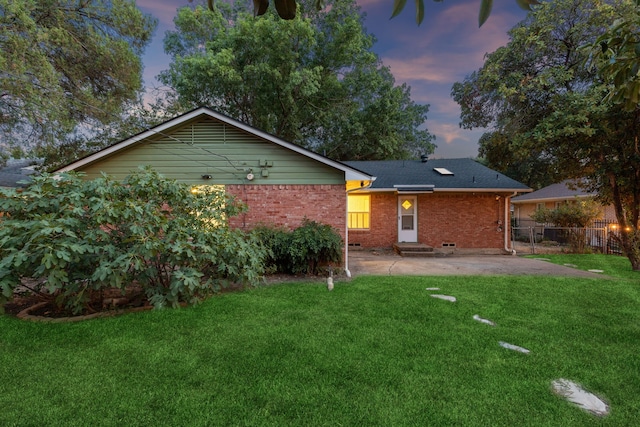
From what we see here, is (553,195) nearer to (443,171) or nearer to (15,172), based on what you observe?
(443,171)

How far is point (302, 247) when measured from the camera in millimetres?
7207

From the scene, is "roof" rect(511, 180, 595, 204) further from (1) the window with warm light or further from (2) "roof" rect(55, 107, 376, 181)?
(2) "roof" rect(55, 107, 376, 181)

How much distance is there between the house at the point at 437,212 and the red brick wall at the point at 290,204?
4.25 metres

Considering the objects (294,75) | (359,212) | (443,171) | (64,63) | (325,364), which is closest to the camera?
(325,364)

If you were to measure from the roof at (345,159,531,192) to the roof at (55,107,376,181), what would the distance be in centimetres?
438

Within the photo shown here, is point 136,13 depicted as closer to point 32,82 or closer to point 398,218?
point 32,82

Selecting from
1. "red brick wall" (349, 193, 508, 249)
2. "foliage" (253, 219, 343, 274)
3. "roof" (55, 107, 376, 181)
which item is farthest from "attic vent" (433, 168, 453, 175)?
"foliage" (253, 219, 343, 274)

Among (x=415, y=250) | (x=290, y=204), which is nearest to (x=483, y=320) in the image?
(x=290, y=204)

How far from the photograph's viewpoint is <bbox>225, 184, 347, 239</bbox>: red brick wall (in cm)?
821

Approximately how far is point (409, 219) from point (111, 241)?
10.7 metres

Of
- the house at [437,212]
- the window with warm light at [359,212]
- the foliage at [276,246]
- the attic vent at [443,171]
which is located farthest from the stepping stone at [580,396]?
the attic vent at [443,171]

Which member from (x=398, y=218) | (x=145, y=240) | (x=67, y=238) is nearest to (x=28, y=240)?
(x=67, y=238)

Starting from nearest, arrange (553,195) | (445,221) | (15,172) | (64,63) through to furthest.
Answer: (64,63), (445,221), (15,172), (553,195)

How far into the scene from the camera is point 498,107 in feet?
37.4
